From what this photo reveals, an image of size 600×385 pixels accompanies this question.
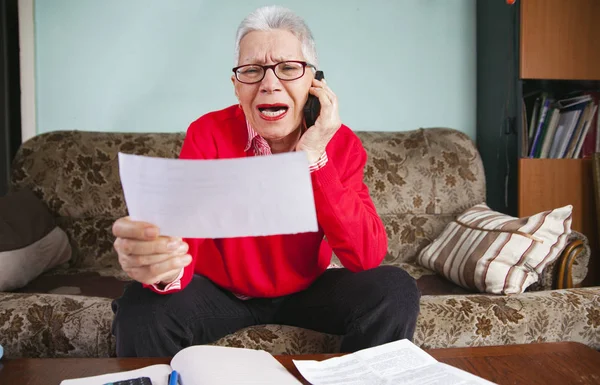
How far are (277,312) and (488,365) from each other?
56cm

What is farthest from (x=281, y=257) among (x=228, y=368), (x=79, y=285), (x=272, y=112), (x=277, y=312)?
(x=79, y=285)

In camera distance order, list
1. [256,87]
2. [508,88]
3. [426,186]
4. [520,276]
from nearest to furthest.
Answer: [256,87], [520,276], [426,186], [508,88]

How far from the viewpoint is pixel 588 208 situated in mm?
2033

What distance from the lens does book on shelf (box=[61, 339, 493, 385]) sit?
67 cm

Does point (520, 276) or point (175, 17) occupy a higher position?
point (175, 17)

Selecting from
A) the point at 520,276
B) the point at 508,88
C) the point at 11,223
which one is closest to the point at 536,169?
the point at 508,88

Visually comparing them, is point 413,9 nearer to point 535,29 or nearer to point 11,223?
point 535,29

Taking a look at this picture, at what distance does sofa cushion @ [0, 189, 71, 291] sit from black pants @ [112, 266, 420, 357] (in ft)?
2.26

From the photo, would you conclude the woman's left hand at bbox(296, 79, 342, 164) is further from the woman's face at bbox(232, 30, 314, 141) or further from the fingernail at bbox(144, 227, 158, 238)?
the fingernail at bbox(144, 227, 158, 238)

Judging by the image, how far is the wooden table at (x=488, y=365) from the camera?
2.37 ft

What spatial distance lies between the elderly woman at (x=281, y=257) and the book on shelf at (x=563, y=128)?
1.20 metres

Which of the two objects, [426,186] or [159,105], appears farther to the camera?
[159,105]

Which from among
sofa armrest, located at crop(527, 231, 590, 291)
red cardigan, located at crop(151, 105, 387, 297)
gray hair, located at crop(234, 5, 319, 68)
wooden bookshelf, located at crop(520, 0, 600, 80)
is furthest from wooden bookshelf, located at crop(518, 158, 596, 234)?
gray hair, located at crop(234, 5, 319, 68)

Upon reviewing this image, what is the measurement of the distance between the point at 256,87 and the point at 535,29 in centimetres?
146
